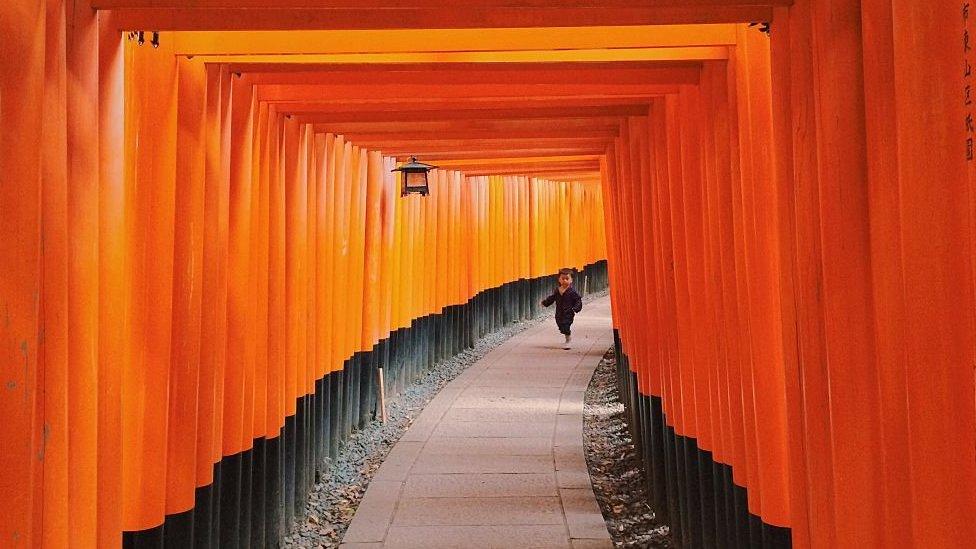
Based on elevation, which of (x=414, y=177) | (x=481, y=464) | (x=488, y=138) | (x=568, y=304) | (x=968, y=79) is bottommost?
(x=481, y=464)

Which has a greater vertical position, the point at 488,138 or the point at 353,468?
the point at 488,138

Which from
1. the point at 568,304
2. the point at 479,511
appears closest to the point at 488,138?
the point at 479,511

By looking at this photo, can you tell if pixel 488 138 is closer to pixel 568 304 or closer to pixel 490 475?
pixel 490 475

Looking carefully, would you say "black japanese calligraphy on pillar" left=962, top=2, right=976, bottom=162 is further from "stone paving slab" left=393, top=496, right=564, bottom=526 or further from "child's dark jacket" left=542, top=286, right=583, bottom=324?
"child's dark jacket" left=542, top=286, right=583, bottom=324

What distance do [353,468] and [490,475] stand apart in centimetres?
138

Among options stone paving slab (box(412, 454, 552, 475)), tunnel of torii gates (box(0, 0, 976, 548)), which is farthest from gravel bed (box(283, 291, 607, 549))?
stone paving slab (box(412, 454, 552, 475))

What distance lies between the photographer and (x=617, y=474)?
828 cm

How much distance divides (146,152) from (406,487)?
436cm

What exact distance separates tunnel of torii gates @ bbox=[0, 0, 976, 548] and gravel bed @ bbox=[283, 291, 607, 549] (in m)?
0.31

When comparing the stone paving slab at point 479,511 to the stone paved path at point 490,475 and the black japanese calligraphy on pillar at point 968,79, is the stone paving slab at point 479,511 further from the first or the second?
the black japanese calligraphy on pillar at point 968,79

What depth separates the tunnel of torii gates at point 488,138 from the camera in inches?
85.7

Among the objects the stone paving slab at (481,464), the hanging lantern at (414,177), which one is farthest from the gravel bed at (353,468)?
the hanging lantern at (414,177)

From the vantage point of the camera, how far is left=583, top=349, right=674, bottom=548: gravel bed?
21.9 ft

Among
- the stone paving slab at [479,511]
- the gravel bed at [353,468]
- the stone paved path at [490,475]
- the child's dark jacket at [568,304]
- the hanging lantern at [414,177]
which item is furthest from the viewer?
the child's dark jacket at [568,304]
